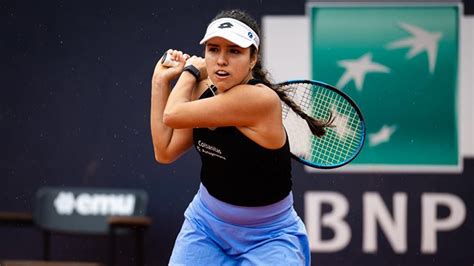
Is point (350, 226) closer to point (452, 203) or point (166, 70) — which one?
point (452, 203)

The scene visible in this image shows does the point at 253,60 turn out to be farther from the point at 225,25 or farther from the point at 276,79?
the point at 276,79

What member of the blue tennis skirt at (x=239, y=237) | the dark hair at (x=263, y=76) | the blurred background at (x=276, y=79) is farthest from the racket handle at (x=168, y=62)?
the blurred background at (x=276, y=79)

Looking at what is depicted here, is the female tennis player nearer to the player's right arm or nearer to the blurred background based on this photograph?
the player's right arm

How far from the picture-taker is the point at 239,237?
3.56 m

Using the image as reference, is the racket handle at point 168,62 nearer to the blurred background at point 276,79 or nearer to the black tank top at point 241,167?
the black tank top at point 241,167

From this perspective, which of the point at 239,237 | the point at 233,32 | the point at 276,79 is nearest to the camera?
the point at 233,32

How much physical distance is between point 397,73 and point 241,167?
2817mm

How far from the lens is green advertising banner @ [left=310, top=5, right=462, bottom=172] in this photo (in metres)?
6.09

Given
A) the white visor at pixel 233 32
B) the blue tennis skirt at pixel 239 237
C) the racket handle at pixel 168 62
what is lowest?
the blue tennis skirt at pixel 239 237

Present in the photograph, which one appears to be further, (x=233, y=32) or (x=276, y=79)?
(x=276, y=79)

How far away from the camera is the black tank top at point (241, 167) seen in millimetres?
3508

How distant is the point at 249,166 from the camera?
3514mm

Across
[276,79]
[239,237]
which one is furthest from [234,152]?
[276,79]

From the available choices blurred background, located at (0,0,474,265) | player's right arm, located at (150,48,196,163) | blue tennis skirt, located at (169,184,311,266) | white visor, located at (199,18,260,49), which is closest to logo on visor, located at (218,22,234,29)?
white visor, located at (199,18,260,49)
